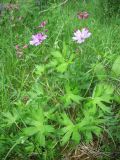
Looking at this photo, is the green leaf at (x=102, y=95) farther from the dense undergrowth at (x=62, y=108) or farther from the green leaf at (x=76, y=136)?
the green leaf at (x=76, y=136)

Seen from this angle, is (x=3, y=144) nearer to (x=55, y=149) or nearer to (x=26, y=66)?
(x=55, y=149)

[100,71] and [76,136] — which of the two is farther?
[100,71]

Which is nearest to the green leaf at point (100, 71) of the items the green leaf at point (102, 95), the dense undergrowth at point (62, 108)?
the dense undergrowth at point (62, 108)

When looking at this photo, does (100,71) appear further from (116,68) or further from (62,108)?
(62,108)

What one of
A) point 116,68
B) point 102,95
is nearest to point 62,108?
point 102,95

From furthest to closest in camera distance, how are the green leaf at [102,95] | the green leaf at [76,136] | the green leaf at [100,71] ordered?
the green leaf at [100,71], the green leaf at [102,95], the green leaf at [76,136]

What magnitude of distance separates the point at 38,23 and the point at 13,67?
83 cm

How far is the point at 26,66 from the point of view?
279 centimetres

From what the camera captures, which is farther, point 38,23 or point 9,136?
point 38,23

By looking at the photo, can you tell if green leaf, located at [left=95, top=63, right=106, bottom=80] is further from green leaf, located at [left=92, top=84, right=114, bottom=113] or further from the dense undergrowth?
green leaf, located at [left=92, top=84, right=114, bottom=113]

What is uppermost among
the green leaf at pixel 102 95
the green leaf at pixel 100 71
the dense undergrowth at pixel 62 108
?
the green leaf at pixel 100 71

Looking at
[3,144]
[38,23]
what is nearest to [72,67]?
[3,144]

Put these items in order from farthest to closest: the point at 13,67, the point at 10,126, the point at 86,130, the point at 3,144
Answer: the point at 13,67
the point at 10,126
the point at 3,144
the point at 86,130

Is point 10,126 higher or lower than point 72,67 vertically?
lower
